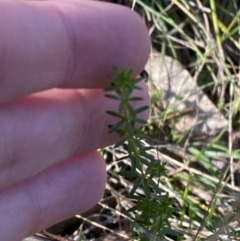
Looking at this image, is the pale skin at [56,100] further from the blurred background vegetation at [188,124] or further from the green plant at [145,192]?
the blurred background vegetation at [188,124]

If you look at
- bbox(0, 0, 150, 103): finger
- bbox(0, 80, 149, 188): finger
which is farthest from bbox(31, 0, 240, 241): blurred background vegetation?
bbox(0, 0, 150, 103): finger

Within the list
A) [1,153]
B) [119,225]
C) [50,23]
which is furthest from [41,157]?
[119,225]

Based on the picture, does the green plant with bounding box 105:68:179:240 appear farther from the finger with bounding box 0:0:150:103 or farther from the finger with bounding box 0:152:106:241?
the finger with bounding box 0:152:106:241

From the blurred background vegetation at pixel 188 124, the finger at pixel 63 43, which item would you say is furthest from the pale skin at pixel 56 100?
the blurred background vegetation at pixel 188 124

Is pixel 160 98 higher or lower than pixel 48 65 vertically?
lower

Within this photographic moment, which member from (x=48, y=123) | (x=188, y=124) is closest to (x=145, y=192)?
(x=48, y=123)

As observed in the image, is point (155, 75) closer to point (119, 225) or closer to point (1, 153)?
point (119, 225)
